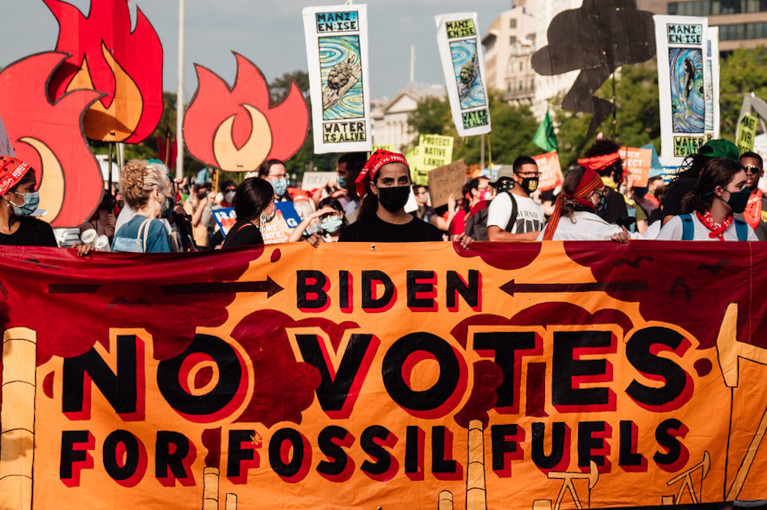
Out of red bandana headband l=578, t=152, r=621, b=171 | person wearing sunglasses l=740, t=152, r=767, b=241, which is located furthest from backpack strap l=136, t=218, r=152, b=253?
red bandana headband l=578, t=152, r=621, b=171

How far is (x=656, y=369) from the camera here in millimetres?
5801

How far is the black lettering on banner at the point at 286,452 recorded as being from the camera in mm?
5469

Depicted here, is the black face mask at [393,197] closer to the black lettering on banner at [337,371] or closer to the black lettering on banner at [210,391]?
the black lettering on banner at [337,371]

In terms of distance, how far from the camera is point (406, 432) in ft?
18.3

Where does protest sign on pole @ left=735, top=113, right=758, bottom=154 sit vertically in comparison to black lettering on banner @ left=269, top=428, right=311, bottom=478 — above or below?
above

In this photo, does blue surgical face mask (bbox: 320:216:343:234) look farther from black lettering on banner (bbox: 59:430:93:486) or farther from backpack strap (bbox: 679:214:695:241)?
black lettering on banner (bbox: 59:430:93:486)

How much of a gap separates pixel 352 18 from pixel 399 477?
684 cm

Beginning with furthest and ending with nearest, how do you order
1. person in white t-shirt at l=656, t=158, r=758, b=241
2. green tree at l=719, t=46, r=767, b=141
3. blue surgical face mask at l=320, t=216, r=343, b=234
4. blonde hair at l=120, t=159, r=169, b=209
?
green tree at l=719, t=46, r=767, b=141 → blue surgical face mask at l=320, t=216, r=343, b=234 → person in white t-shirt at l=656, t=158, r=758, b=241 → blonde hair at l=120, t=159, r=169, b=209

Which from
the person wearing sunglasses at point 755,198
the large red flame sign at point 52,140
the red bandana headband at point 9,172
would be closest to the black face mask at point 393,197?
the red bandana headband at point 9,172

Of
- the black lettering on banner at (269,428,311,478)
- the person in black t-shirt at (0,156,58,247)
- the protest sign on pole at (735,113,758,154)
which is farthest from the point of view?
the protest sign on pole at (735,113,758,154)

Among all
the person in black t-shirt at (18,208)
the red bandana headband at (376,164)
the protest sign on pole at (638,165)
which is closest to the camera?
the person in black t-shirt at (18,208)

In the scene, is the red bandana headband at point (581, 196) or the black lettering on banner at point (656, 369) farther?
the red bandana headband at point (581, 196)

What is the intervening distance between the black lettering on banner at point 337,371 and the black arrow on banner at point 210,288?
299 mm

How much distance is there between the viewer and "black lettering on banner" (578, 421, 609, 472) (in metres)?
5.65
